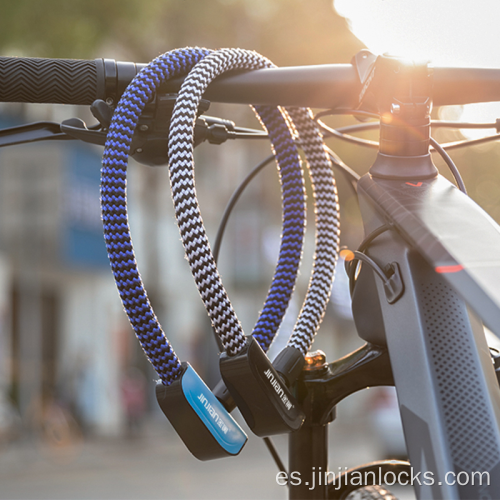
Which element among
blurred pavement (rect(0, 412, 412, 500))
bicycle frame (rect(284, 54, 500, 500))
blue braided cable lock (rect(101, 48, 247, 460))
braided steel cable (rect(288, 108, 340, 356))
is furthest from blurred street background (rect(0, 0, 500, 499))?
blue braided cable lock (rect(101, 48, 247, 460))

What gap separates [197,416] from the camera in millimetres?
822

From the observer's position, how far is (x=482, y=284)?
693 mm

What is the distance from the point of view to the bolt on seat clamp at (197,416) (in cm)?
82

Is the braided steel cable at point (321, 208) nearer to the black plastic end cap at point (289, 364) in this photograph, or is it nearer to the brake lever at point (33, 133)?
the black plastic end cap at point (289, 364)

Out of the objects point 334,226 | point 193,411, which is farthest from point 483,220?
point 193,411

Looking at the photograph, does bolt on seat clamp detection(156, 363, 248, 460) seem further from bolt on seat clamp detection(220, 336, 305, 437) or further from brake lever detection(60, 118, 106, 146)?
brake lever detection(60, 118, 106, 146)

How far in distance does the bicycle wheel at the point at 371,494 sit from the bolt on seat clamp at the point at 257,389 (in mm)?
253

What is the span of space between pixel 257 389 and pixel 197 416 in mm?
75

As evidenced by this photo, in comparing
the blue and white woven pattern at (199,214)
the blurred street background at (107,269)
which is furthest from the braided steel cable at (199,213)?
the blurred street background at (107,269)

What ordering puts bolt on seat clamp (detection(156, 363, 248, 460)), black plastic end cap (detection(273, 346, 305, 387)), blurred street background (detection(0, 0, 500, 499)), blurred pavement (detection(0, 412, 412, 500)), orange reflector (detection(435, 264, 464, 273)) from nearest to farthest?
orange reflector (detection(435, 264, 464, 273))
bolt on seat clamp (detection(156, 363, 248, 460))
black plastic end cap (detection(273, 346, 305, 387))
blurred street background (detection(0, 0, 500, 499))
blurred pavement (detection(0, 412, 412, 500))

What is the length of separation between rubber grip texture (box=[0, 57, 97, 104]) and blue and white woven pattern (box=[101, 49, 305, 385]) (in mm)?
82

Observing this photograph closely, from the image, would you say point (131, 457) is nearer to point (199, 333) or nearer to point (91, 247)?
point (91, 247)

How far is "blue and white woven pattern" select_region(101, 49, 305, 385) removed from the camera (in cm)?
Result: 83

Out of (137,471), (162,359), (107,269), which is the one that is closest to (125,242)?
(162,359)
